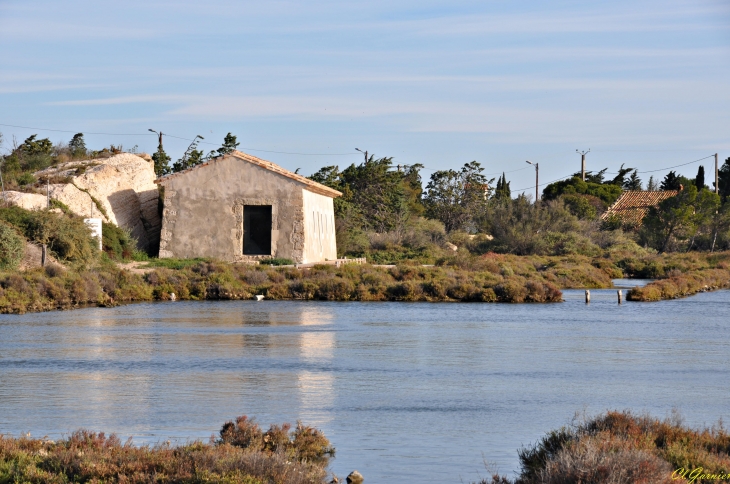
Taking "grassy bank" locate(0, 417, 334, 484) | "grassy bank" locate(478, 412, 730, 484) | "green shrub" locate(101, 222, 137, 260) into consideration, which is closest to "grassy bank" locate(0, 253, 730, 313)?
"green shrub" locate(101, 222, 137, 260)

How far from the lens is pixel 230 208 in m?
34.9

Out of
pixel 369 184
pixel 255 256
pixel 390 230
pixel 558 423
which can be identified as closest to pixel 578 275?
pixel 255 256

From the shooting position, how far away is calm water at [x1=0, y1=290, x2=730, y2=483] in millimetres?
11258

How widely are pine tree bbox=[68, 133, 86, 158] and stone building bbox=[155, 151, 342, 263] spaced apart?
36.2 ft

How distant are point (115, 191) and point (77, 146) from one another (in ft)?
49.7

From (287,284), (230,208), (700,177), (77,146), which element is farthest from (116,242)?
(700,177)

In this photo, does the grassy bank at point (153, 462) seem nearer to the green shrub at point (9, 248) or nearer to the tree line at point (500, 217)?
the green shrub at point (9, 248)

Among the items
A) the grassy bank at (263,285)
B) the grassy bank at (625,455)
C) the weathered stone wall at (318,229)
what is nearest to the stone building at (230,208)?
the weathered stone wall at (318,229)

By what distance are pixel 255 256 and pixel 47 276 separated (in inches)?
353

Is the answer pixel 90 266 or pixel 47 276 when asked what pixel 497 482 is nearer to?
pixel 47 276

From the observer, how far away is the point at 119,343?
1898 centimetres

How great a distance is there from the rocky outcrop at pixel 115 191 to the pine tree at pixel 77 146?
19.6 ft

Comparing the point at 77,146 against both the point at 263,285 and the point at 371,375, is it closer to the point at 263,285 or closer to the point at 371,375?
the point at 263,285

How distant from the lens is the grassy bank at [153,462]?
7.80m
